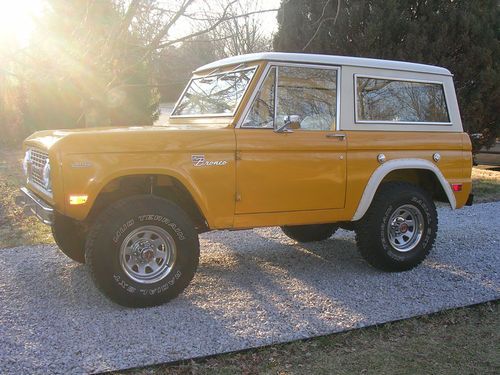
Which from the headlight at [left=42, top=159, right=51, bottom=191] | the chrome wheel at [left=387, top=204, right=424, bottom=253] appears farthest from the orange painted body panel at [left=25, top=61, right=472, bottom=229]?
the chrome wheel at [left=387, top=204, right=424, bottom=253]

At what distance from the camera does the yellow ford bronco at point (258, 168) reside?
4098 millimetres

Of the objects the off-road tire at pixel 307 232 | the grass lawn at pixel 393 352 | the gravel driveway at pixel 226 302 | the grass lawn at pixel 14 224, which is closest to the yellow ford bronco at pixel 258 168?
the gravel driveway at pixel 226 302

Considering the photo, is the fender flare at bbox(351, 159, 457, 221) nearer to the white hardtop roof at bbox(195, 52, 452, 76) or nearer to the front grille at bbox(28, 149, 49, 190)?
the white hardtop roof at bbox(195, 52, 452, 76)

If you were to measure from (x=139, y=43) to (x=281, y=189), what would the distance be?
4.53 meters

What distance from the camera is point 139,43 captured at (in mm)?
8102

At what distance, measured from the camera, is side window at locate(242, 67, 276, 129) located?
459cm

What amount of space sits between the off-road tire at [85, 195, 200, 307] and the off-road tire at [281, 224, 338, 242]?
2156 millimetres

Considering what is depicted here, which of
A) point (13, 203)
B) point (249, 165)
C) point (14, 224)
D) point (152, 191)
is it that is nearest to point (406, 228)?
point (249, 165)

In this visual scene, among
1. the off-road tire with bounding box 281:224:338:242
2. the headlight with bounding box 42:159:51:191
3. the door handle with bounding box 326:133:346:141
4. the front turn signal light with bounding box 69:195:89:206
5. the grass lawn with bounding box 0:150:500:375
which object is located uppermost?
the door handle with bounding box 326:133:346:141

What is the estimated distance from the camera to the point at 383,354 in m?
3.65

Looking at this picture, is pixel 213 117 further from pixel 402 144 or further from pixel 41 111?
pixel 41 111

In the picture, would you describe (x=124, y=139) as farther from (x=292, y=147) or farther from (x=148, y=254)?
(x=292, y=147)

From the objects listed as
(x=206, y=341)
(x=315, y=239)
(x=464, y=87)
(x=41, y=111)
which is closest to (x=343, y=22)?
(x=464, y=87)

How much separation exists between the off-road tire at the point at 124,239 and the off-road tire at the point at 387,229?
177 centimetres
